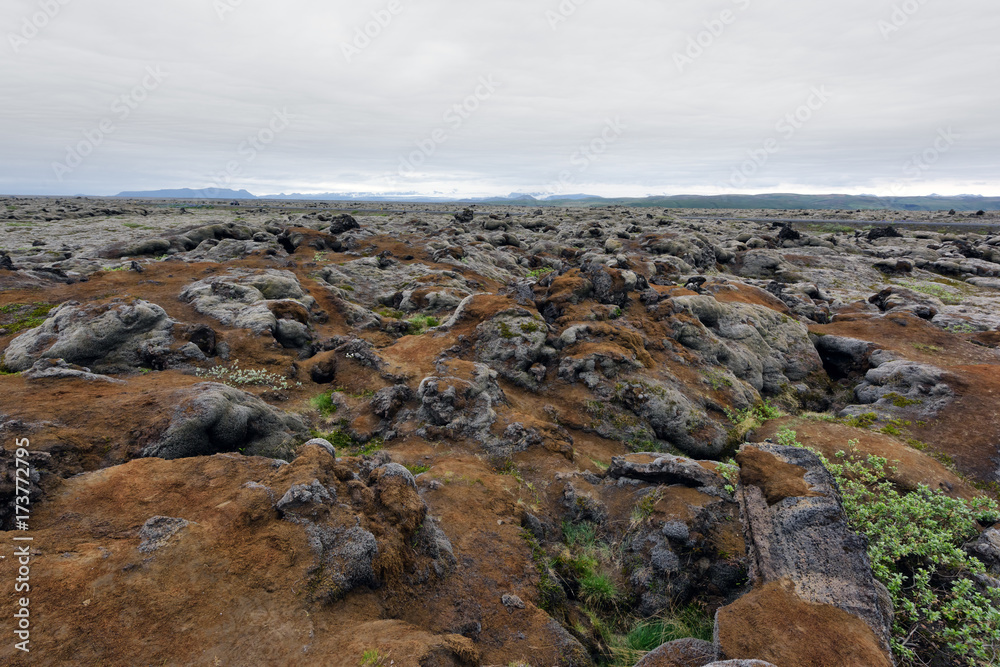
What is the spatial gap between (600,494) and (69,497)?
13563 millimetres

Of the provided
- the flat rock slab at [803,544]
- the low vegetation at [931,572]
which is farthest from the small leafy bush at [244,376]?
the low vegetation at [931,572]

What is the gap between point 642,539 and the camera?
471 inches

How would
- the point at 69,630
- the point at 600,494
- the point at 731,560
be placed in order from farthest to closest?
1. the point at 600,494
2. the point at 731,560
3. the point at 69,630

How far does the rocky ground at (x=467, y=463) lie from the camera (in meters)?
7.14

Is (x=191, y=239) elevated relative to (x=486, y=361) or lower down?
elevated

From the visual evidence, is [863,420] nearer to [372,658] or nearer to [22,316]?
[372,658]

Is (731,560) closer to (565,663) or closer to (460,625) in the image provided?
(565,663)

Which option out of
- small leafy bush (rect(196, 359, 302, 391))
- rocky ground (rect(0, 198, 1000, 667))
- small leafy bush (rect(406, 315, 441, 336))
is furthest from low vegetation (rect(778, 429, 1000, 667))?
small leafy bush (rect(406, 315, 441, 336))

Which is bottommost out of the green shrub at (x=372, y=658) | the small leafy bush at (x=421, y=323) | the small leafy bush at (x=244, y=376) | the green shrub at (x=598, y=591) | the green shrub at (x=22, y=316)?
the green shrub at (x=598, y=591)

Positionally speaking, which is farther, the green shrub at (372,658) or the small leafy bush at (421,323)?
the small leafy bush at (421,323)

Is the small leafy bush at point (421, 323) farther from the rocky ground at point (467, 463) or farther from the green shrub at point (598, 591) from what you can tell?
the green shrub at point (598, 591)

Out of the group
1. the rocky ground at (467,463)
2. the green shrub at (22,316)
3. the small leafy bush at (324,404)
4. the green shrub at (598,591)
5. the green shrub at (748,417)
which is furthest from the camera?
the green shrub at (22,316)

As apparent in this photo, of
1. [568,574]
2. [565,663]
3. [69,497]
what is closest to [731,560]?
[568,574]

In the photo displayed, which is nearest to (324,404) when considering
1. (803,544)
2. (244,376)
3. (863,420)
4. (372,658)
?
(244,376)
